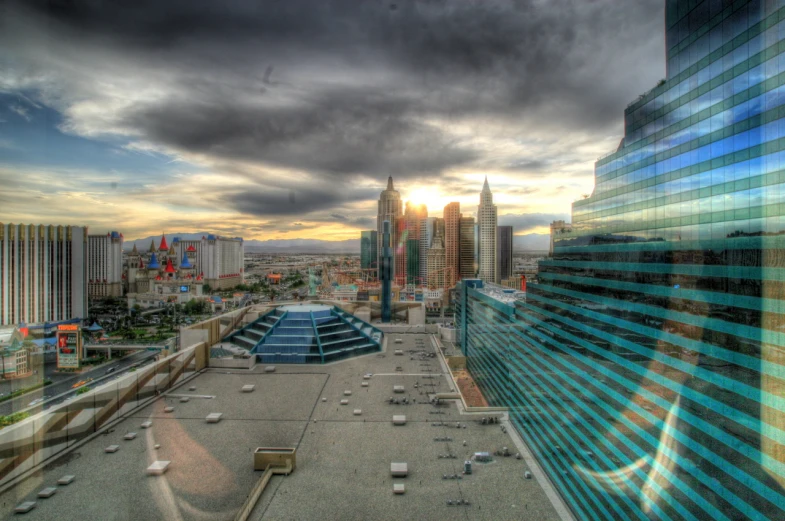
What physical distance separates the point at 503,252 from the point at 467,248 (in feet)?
19.9

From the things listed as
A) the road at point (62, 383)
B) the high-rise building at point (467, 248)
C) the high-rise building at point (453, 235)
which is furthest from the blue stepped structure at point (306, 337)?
the high-rise building at point (467, 248)

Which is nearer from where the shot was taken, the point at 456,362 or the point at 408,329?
the point at 456,362

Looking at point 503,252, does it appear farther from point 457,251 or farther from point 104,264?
point 104,264

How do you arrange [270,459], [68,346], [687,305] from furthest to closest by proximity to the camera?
[68,346], [270,459], [687,305]

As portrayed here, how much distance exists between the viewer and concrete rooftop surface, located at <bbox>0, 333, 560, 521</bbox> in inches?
345

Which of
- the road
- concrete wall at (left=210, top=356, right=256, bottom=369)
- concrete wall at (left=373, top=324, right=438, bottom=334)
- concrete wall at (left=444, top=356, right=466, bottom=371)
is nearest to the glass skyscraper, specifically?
concrete wall at (left=444, top=356, right=466, bottom=371)

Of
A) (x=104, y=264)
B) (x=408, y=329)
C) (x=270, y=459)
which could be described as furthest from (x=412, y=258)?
(x=270, y=459)

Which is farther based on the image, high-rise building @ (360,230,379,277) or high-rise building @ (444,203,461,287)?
high-rise building @ (360,230,379,277)

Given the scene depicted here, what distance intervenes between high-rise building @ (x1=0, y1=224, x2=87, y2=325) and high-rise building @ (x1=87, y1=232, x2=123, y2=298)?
12.6m

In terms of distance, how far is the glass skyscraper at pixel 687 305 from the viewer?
19.1 feet

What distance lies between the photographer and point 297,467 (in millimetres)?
10555

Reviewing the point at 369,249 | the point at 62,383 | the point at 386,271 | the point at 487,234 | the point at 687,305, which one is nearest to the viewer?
the point at 687,305

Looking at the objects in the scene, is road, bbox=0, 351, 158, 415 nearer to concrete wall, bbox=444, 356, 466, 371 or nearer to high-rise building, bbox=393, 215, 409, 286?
concrete wall, bbox=444, 356, 466, 371

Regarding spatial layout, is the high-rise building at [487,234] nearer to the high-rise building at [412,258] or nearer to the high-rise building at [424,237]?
the high-rise building at [424,237]
